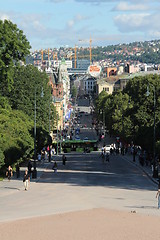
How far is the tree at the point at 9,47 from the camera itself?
57312 millimetres

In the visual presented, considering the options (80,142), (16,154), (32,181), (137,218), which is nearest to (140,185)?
(32,181)

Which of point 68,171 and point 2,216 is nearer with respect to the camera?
point 2,216

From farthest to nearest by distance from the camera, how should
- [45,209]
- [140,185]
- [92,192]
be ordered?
[140,185], [92,192], [45,209]

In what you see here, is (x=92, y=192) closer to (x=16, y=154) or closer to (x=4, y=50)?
(x=16, y=154)

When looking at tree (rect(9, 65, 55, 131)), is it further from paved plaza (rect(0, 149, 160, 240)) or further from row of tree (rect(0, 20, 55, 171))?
paved plaza (rect(0, 149, 160, 240))

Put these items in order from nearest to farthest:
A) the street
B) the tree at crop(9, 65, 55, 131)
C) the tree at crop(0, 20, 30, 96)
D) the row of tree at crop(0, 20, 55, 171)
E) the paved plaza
Answer: the paved plaza
the street
the row of tree at crop(0, 20, 55, 171)
the tree at crop(0, 20, 30, 96)
the tree at crop(9, 65, 55, 131)

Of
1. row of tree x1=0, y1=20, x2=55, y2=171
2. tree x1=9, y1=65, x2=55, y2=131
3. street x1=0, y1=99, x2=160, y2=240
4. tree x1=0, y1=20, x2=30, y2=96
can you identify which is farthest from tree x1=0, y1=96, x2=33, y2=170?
tree x1=9, y1=65, x2=55, y2=131

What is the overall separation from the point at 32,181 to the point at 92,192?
10.4 m

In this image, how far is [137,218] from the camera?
31.0m

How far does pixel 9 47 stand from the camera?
57719 mm

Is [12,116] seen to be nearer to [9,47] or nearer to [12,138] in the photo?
[12,138]

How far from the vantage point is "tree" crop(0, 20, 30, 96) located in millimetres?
57312

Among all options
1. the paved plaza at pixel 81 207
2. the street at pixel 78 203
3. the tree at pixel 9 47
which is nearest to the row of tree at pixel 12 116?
the tree at pixel 9 47

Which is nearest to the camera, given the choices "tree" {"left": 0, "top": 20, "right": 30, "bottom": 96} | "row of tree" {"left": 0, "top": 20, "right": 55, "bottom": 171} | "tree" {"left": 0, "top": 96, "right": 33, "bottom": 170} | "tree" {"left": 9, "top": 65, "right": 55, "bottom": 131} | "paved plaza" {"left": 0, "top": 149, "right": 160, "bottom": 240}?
"paved plaza" {"left": 0, "top": 149, "right": 160, "bottom": 240}
